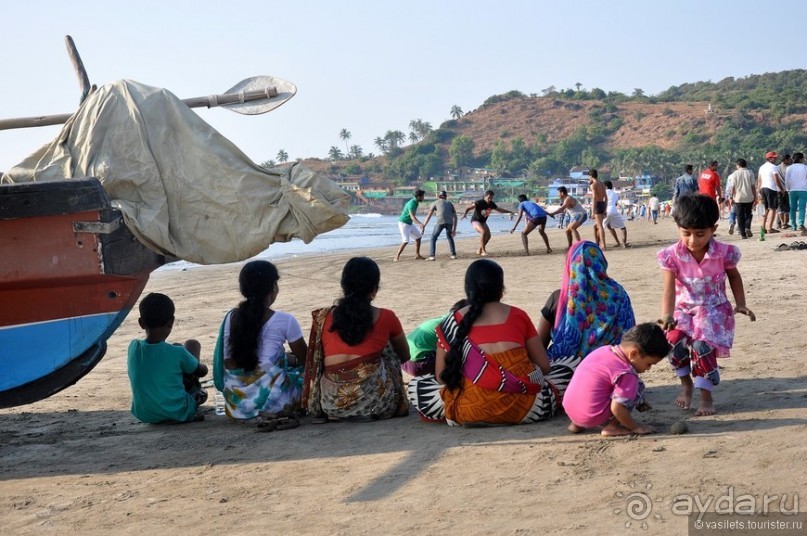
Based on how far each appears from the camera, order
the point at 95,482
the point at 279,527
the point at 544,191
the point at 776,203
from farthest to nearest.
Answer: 1. the point at 544,191
2. the point at 776,203
3. the point at 95,482
4. the point at 279,527

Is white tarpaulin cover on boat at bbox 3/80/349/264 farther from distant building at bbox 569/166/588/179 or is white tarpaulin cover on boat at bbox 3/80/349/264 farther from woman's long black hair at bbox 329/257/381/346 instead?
distant building at bbox 569/166/588/179

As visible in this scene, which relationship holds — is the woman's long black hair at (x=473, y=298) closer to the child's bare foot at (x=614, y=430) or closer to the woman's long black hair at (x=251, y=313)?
the child's bare foot at (x=614, y=430)

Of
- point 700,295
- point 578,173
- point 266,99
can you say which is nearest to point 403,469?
point 700,295

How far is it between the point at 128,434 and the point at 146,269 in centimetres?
110

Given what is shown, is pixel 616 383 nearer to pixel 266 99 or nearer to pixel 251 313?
pixel 251 313

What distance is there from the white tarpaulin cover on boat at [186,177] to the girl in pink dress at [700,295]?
2.29 meters

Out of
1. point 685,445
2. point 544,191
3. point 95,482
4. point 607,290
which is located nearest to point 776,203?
point 607,290

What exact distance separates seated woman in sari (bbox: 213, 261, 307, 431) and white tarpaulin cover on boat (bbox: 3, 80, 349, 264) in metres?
0.47

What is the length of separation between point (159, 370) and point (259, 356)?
2.35ft

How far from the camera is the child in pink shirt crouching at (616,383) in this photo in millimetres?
4844

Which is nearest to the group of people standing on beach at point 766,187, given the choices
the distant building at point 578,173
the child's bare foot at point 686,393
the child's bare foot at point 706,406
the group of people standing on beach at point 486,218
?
the group of people standing on beach at point 486,218

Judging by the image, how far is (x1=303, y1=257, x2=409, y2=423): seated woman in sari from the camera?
576cm

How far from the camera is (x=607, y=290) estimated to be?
586cm

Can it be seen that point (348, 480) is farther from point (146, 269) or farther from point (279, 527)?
point (146, 269)
